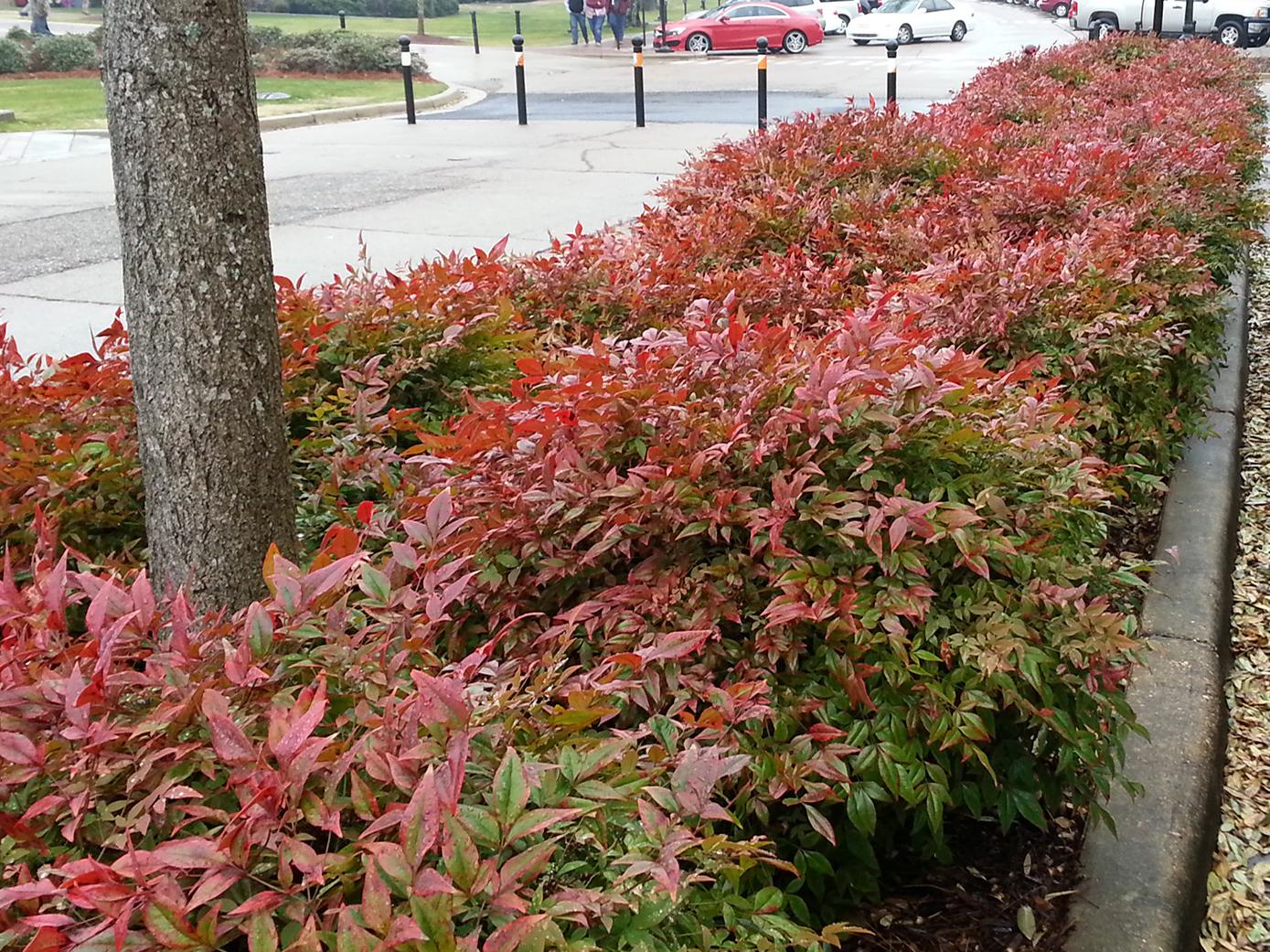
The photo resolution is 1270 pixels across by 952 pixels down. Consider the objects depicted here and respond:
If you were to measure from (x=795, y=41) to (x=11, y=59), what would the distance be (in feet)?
62.9

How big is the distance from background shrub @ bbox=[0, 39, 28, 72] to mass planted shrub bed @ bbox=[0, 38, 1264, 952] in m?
26.9

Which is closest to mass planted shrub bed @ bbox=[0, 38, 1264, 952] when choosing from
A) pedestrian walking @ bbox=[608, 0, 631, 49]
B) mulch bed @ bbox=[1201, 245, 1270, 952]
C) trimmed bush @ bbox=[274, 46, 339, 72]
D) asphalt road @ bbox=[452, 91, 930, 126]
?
mulch bed @ bbox=[1201, 245, 1270, 952]

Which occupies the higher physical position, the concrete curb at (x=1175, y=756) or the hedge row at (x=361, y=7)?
the hedge row at (x=361, y=7)

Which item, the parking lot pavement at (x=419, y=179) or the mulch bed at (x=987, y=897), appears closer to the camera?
the mulch bed at (x=987, y=897)

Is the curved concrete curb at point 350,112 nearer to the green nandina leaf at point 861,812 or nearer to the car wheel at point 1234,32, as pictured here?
the green nandina leaf at point 861,812

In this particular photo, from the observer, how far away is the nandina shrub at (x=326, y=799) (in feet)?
4.46

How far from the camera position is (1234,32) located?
2970 cm

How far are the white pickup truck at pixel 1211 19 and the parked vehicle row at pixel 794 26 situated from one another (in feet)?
18.6

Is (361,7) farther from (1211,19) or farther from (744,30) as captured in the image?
(1211,19)

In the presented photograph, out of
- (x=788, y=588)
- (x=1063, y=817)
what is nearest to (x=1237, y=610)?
(x=1063, y=817)

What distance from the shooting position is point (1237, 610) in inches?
161

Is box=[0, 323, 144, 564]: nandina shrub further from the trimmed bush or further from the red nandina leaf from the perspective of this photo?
the trimmed bush

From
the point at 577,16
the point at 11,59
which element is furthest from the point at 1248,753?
the point at 577,16

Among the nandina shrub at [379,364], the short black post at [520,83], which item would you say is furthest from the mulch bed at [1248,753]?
the short black post at [520,83]
